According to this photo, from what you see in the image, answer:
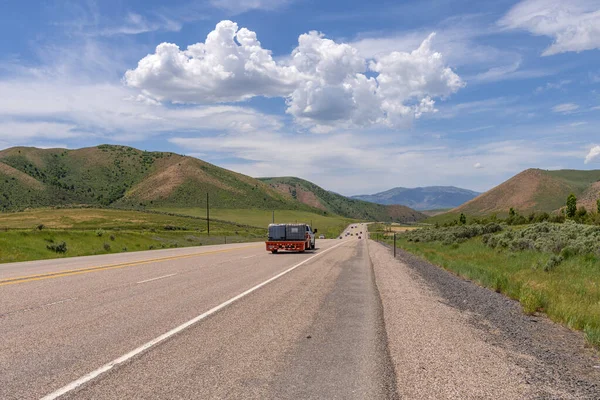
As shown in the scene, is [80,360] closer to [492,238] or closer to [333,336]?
[333,336]

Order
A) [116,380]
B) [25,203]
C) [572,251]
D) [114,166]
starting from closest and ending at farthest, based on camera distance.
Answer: [116,380], [572,251], [25,203], [114,166]

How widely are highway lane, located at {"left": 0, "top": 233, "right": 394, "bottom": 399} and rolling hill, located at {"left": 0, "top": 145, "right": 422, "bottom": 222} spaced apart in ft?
455

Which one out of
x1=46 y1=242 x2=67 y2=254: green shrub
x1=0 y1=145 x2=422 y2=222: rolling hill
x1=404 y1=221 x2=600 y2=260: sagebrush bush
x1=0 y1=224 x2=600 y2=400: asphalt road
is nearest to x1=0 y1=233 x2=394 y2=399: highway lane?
x1=0 y1=224 x2=600 y2=400: asphalt road

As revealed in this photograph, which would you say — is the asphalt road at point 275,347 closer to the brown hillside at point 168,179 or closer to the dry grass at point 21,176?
the brown hillside at point 168,179

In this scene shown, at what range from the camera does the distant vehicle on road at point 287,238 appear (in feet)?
108

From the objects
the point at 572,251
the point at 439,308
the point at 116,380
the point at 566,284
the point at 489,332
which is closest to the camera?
the point at 116,380

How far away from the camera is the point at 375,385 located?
5273 mm

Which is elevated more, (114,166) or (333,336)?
(114,166)

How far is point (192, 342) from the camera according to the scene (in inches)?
272

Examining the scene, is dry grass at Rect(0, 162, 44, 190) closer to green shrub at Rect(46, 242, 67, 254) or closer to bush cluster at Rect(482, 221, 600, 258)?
green shrub at Rect(46, 242, 67, 254)

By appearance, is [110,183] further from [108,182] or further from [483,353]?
[483,353]

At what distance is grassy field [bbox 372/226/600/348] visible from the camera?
31.6 ft

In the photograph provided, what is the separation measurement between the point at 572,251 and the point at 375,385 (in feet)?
61.2

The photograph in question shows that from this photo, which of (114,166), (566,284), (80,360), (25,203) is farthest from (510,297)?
(114,166)
